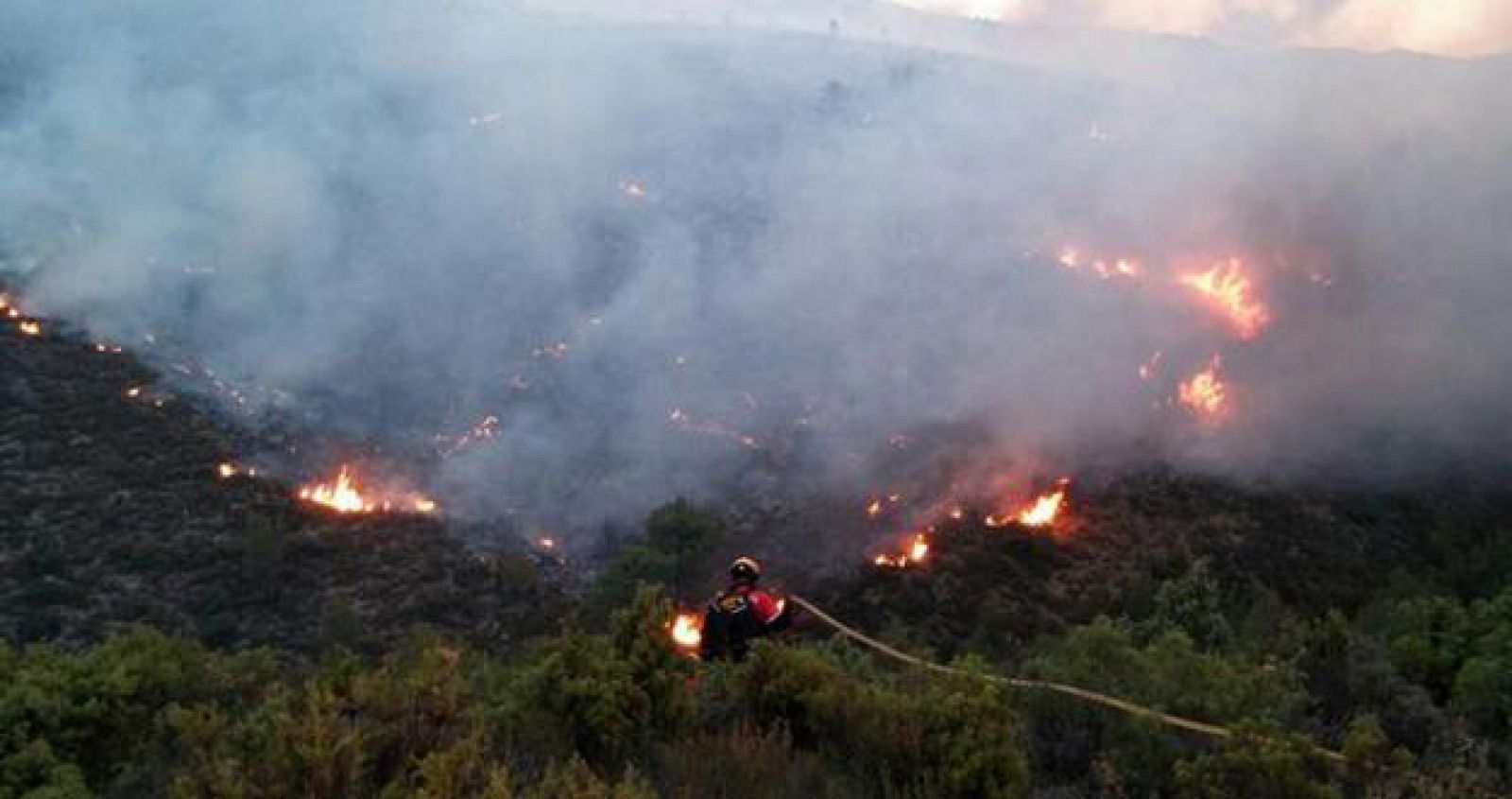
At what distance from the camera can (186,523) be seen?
25125mm

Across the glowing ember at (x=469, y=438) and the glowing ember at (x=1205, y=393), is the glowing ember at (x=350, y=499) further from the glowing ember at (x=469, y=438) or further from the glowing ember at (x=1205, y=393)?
the glowing ember at (x=1205, y=393)

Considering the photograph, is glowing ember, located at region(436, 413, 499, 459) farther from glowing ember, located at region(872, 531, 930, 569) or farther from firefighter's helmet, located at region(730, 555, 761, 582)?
firefighter's helmet, located at region(730, 555, 761, 582)

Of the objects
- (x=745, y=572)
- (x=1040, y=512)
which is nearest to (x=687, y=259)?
(x=1040, y=512)

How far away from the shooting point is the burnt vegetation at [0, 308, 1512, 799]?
5.96m

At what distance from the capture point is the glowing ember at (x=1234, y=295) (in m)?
46.2

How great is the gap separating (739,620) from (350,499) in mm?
19034

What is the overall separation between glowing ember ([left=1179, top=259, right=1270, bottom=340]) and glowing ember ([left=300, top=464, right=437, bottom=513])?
32980 mm

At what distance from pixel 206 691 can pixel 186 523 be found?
56.7 ft

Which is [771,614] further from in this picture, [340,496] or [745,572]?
[340,496]

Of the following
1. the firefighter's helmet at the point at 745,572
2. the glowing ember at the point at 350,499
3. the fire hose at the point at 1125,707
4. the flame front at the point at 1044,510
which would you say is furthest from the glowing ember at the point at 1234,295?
the fire hose at the point at 1125,707

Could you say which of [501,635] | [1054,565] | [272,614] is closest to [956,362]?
[1054,565]

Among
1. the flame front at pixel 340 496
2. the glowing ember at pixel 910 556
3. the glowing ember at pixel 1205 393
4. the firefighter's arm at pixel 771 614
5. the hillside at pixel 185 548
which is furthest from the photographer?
the glowing ember at pixel 1205 393

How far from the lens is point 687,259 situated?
41.9 m

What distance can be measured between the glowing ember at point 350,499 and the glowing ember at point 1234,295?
33.0 metres
